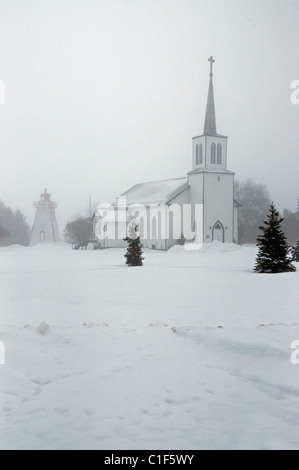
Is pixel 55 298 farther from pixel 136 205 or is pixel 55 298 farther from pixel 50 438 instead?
pixel 136 205

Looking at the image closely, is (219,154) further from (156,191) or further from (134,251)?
(134,251)

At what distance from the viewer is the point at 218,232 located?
126 ft

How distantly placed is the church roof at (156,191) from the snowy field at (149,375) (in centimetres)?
2871

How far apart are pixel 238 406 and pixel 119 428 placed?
132 centimetres

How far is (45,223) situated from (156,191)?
1236cm

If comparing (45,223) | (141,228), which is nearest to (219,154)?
(141,228)

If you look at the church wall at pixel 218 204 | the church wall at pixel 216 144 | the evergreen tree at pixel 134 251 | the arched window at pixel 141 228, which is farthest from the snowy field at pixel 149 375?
the arched window at pixel 141 228

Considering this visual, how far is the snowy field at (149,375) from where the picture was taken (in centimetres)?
439

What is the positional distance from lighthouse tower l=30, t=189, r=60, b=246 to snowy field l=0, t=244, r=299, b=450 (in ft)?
118

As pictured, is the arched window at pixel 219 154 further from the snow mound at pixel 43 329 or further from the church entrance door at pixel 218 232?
the snow mound at pixel 43 329

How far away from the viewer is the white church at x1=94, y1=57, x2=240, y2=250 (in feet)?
125

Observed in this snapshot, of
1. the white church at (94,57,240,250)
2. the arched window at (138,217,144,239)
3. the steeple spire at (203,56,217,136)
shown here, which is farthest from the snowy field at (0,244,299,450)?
the steeple spire at (203,56,217,136)

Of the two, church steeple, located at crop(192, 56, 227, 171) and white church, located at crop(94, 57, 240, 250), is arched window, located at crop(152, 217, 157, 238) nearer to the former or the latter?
white church, located at crop(94, 57, 240, 250)

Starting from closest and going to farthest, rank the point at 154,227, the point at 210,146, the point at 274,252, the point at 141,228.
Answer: the point at 274,252 < the point at 210,146 < the point at 154,227 < the point at 141,228
